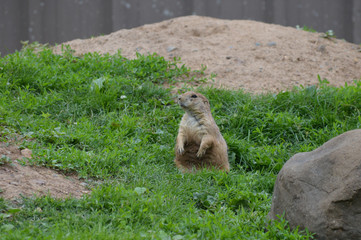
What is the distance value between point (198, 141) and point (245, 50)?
342 cm

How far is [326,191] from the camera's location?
372 cm

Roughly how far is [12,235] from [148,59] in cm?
517

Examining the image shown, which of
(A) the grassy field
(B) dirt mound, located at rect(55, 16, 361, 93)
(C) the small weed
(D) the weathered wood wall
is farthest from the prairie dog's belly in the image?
(D) the weathered wood wall

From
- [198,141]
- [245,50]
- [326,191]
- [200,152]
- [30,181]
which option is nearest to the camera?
[326,191]

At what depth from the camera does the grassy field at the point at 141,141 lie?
153 inches

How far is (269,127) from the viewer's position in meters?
6.80

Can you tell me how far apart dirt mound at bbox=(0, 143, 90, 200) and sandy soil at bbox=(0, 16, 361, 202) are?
373 cm

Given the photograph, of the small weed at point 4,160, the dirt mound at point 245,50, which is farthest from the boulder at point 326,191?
the dirt mound at point 245,50

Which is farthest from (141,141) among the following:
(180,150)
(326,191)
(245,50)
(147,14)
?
(147,14)

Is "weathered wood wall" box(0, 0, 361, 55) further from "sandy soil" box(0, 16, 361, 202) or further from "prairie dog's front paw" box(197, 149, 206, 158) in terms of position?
"prairie dog's front paw" box(197, 149, 206, 158)

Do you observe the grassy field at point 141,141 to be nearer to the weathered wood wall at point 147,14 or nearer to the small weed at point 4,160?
the small weed at point 4,160

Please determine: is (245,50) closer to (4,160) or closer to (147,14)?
(147,14)

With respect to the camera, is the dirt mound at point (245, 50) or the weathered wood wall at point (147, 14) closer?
the dirt mound at point (245, 50)

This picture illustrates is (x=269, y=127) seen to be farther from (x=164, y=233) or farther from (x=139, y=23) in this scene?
(x=139, y=23)
